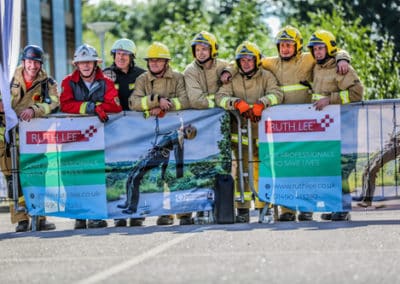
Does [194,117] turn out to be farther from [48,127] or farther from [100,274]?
[100,274]

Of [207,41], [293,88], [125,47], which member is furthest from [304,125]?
[125,47]

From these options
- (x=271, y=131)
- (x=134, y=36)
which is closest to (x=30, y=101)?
(x=271, y=131)

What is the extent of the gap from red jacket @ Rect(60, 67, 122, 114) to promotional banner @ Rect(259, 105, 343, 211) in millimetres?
1854

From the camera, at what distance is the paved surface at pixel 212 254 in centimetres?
955

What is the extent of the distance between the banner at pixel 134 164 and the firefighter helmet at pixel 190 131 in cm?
1

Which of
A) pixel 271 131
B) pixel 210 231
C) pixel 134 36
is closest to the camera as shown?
pixel 210 231

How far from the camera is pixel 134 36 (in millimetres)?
94938

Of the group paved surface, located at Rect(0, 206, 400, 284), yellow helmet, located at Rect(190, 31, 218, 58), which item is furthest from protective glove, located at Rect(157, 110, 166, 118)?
paved surface, located at Rect(0, 206, 400, 284)

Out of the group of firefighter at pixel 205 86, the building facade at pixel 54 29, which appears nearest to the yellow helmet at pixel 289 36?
the group of firefighter at pixel 205 86

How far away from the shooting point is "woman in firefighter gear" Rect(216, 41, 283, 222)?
1456cm

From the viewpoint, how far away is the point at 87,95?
15.1 meters

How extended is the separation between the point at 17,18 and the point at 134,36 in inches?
3143

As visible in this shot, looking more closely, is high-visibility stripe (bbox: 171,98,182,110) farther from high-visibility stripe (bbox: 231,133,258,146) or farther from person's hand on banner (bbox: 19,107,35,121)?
person's hand on banner (bbox: 19,107,35,121)

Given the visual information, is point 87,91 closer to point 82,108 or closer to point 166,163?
point 82,108
